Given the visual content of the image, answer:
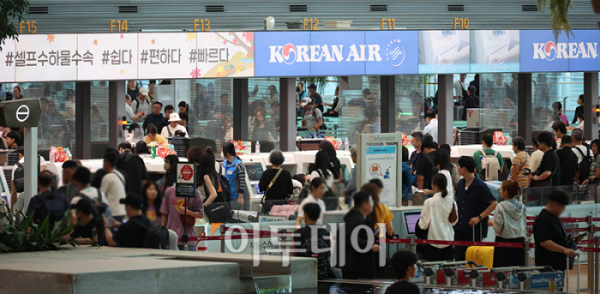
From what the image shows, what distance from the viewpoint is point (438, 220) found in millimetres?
8430

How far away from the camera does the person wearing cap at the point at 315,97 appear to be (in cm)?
1538

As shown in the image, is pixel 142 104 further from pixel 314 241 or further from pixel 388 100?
pixel 314 241

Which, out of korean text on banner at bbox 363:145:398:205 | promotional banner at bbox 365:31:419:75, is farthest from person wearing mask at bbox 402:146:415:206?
promotional banner at bbox 365:31:419:75

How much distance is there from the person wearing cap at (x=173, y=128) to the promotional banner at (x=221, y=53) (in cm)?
147

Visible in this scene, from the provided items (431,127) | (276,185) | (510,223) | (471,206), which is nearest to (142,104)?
(431,127)

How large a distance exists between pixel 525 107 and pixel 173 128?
6950 millimetres

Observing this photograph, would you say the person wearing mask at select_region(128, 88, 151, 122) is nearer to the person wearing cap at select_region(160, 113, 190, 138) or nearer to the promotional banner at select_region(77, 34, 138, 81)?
Answer: the person wearing cap at select_region(160, 113, 190, 138)

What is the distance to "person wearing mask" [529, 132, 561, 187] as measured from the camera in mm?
10961

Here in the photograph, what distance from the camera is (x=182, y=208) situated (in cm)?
831

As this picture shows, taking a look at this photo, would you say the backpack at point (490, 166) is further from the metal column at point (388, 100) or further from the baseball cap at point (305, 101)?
the baseball cap at point (305, 101)

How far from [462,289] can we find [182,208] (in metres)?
2.98

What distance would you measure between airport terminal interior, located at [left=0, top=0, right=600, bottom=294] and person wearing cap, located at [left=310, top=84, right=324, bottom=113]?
0.23ft

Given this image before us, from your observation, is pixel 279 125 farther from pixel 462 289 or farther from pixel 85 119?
pixel 462 289

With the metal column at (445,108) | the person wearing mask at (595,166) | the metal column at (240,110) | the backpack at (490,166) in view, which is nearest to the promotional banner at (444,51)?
the metal column at (445,108)
